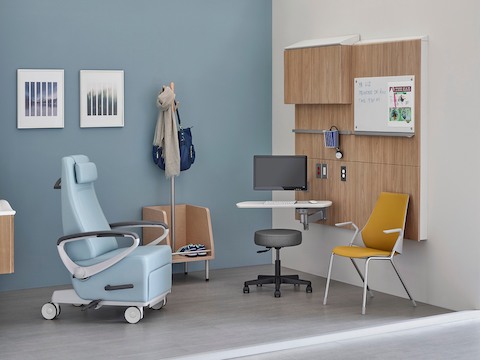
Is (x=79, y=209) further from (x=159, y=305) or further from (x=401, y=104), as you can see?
(x=401, y=104)

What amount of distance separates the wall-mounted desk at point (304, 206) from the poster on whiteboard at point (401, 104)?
1001 millimetres

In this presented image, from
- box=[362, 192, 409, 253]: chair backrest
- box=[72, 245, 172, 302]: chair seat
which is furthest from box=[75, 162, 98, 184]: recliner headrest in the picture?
box=[362, 192, 409, 253]: chair backrest

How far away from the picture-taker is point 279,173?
7.64 metres

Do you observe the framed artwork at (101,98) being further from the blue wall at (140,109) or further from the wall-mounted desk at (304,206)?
the wall-mounted desk at (304,206)

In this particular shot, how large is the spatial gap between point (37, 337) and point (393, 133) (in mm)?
3183

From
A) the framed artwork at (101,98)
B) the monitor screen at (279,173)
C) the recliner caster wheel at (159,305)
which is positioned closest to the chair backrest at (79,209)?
the recliner caster wheel at (159,305)

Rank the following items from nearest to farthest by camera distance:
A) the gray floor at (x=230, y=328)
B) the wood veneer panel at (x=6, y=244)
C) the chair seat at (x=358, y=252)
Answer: the gray floor at (x=230, y=328)
the wood veneer panel at (x=6, y=244)
the chair seat at (x=358, y=252)

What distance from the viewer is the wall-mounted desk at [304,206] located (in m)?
7.35

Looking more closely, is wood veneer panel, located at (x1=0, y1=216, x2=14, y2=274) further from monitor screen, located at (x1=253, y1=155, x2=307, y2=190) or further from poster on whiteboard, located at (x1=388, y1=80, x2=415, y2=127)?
poster on whiteboard, located at (x1=388, y1=80, x2=415, y2=127)

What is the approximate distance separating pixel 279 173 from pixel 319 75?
943 mm

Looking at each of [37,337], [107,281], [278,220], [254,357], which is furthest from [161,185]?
[254,357]

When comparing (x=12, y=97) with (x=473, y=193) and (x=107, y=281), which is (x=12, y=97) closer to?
(x=107, y=281)

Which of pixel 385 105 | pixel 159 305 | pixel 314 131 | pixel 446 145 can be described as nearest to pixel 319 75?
pixel 314 131

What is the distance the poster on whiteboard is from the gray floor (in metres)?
1.46
